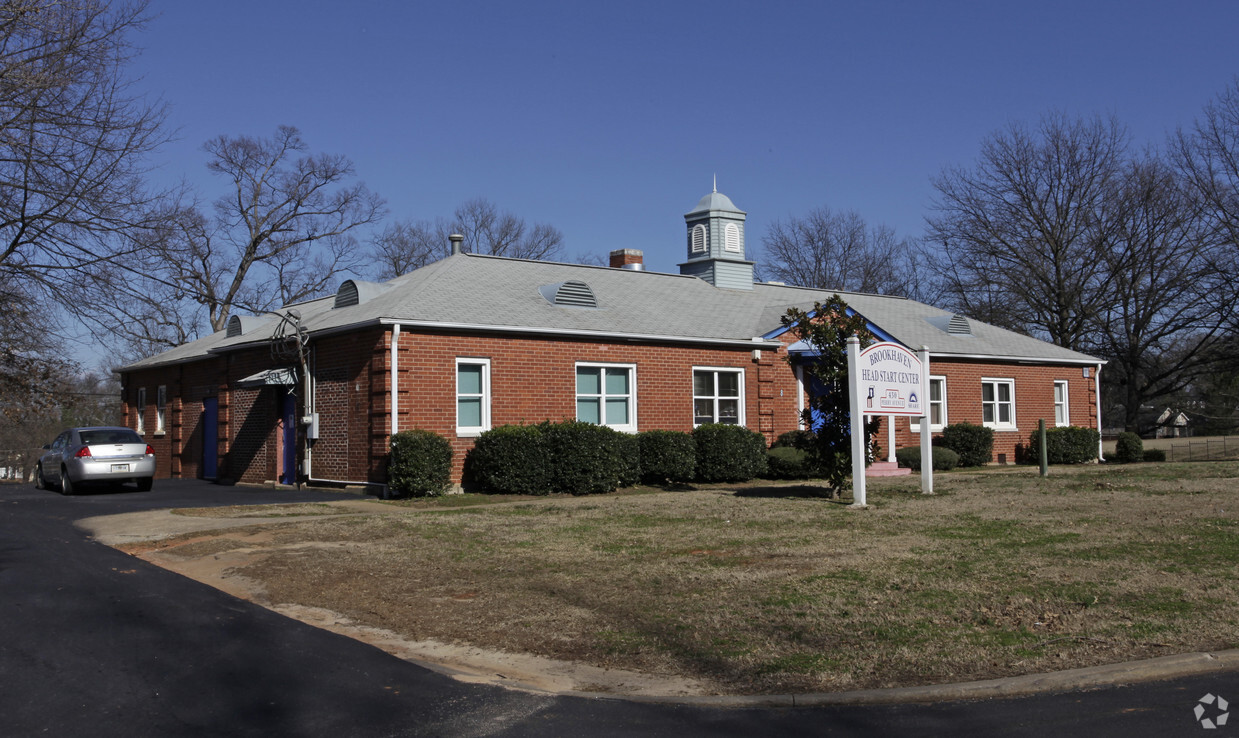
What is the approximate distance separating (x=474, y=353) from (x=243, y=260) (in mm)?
30098

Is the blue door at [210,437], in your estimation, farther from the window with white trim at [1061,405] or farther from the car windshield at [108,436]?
the window with white trim at [1061,405]

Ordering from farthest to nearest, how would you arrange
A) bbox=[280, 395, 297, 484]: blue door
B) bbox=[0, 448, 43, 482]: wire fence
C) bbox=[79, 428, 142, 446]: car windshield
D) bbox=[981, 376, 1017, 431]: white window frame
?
bbox=[0, 448, 43, 482]: wire fence → bbox=[981, 376, 1017, 431]: white window frame → bbox=[280, 395, 297, 484]: blue door → bbox=[79, 428, 142, 446]: car windshield

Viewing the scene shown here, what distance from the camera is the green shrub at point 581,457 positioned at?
62.2 ft

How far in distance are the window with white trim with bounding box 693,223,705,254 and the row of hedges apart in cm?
1065

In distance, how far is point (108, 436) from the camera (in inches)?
816

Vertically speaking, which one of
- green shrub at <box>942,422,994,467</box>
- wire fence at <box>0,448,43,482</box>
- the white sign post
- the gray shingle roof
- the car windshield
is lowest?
wire fence at <box>0,448,43,482</box>

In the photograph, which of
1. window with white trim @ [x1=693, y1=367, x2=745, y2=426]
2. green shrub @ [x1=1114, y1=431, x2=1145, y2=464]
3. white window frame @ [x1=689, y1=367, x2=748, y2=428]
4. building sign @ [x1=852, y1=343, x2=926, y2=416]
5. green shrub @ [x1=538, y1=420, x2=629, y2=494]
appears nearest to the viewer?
building sign @ [x1=852, y1=343, x2=926, y2=416]

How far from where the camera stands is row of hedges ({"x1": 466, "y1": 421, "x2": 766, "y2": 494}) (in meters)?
18.7

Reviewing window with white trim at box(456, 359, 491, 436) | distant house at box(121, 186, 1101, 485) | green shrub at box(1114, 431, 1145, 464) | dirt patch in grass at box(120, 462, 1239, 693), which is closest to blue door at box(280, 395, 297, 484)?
distant house at box(121, 186, 1101, 485)

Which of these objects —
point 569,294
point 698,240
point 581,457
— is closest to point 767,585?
point 581,457

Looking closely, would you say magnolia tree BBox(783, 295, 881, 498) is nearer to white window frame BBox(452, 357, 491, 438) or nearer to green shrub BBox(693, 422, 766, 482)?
green shrub BBox(693, 422, 766, 482)

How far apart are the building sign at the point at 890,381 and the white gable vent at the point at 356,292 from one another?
37.7ft

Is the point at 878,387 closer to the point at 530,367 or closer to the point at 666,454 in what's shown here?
the point at 666,454
